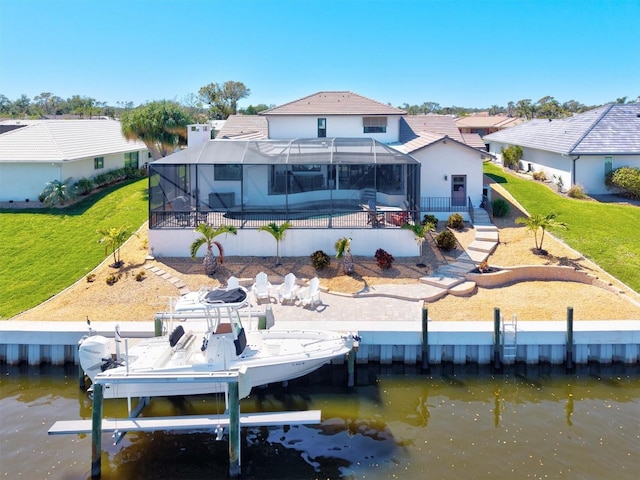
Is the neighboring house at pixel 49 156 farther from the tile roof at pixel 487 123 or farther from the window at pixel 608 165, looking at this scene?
the tile roof at pixel 487 123

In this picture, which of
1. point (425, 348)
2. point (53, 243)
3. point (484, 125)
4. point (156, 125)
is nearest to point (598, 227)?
point (425, 348)

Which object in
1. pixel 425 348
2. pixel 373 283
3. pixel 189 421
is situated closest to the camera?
pixel 189 421

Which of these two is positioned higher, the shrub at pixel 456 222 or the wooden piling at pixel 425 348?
the shrub at pixel 456 222

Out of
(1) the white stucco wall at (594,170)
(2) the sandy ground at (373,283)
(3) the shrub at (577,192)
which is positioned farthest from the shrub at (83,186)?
(1) the white stucco wall at (594,170)

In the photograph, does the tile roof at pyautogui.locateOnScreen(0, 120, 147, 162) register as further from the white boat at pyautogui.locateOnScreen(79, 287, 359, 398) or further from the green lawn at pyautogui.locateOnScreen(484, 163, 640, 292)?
the green lawn at pyautogui.locateOnScreen(484, 163, 640, 292)

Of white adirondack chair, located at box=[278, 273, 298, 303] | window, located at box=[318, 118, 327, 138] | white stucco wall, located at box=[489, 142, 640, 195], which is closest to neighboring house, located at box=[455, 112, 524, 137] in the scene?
white stucco wall, located at box=[489, 142, 640, 195]

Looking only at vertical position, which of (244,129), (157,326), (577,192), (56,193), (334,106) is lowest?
(157,326)

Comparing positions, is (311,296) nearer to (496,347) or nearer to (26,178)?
(496,347)
